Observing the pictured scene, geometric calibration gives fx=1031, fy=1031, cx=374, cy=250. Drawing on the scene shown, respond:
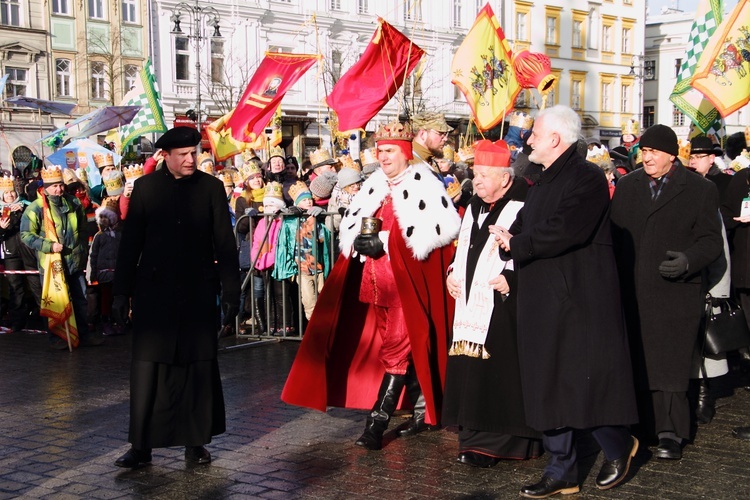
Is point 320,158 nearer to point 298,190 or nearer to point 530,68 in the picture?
point 298,190

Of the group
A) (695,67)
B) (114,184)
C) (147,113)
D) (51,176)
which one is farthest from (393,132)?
(147,113)

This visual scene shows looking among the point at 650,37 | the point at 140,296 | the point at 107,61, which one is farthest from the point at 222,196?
the point at 650,37

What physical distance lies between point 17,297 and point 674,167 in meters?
9.18

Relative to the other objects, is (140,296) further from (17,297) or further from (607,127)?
(607,127)

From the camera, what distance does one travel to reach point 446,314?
702cm

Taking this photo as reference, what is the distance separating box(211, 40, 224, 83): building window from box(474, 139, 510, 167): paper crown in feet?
127

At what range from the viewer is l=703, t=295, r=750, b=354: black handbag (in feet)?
23.0

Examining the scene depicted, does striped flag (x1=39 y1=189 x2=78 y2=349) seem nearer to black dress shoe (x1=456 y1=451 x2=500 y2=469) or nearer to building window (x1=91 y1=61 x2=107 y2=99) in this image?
black dress shoe (x1=456 y1=451 x2=500 y2=469)

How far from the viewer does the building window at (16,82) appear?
140 feet

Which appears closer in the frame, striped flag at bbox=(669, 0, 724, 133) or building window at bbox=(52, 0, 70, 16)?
striped flag at bbox=(669, 0, 724, 133)

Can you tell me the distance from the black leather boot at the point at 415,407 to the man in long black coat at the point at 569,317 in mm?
1583

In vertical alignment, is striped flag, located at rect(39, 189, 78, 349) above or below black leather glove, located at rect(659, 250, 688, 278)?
below

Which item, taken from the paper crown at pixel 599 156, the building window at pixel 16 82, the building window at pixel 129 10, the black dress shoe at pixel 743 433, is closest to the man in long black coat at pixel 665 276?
the black dress shoe at pixel 743 433

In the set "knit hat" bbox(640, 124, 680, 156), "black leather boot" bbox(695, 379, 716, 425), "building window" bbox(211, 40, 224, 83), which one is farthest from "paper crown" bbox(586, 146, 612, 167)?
"building window" bbox(211, 40, 224, 83)
